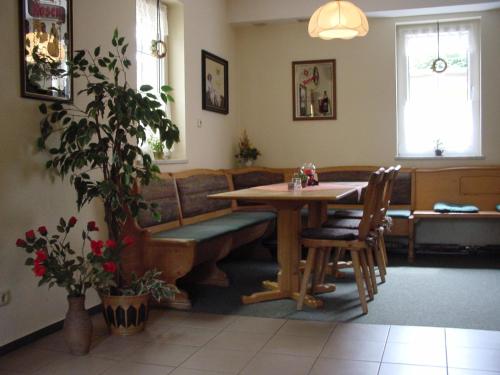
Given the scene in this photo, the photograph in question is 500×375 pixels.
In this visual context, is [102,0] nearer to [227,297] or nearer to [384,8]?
[227,297]

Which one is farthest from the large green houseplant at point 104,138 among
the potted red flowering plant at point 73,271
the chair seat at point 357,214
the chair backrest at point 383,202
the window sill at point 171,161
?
the chair seat at point 357,214

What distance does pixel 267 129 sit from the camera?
6582mm

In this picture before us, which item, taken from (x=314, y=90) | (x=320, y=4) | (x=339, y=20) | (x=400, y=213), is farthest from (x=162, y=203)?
(x=320, y=4)

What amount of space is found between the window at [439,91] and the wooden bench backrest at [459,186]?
0.32 metres

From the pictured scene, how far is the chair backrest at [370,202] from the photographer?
11.5 ft

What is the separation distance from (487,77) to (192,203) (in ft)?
11.2

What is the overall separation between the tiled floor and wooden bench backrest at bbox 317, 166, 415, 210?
2.73 meters

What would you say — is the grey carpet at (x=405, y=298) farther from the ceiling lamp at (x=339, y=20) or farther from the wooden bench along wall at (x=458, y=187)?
the ceiling lamp at (x=339, y=20)

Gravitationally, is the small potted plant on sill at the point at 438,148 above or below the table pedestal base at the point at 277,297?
above

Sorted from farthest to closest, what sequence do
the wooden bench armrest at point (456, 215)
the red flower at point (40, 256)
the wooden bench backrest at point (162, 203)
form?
the wooden bench armrest at point (456, 215) → the wooden bench backrest at point (162, 203) → the red flower at point (40, 256)

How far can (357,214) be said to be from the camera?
4.74 meters

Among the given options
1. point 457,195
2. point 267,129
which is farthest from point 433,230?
point 267,129

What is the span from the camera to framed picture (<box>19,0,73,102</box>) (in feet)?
10.1

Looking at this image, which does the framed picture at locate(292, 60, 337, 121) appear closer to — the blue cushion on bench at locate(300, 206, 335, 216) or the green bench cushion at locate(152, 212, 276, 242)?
the blue cushion on bench at locate(300, 206, 335, 216)
